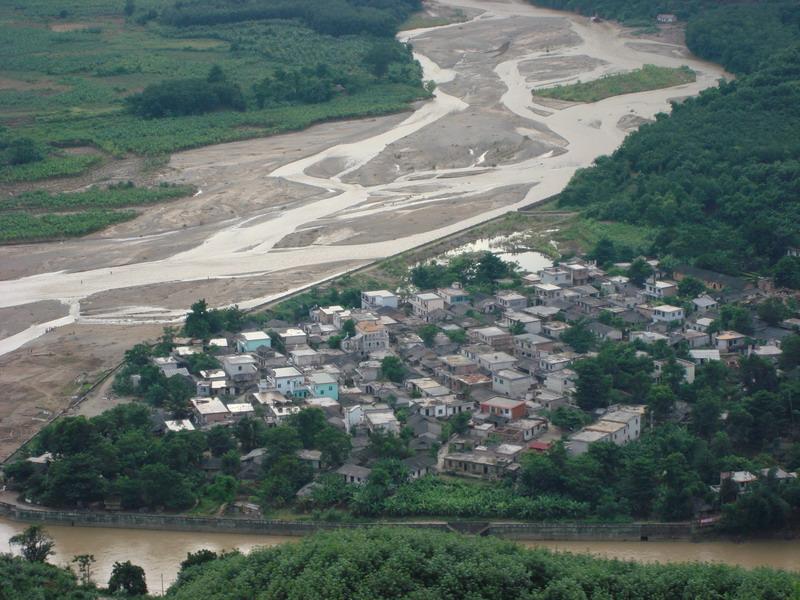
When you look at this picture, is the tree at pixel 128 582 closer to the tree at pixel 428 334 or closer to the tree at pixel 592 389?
the tree at pixel 592 389

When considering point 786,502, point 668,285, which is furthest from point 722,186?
point 786,502

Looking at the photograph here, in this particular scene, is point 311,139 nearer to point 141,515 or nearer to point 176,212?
point 176,212

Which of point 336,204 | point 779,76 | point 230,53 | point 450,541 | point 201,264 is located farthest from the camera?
point 230,53

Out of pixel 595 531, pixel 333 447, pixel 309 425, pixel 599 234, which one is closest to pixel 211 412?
pixel 309 425

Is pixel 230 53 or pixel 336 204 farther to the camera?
pixel 230 53

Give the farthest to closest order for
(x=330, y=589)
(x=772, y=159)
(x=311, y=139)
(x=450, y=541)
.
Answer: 1. (x=311, y=139)
2. (x=772, y=159)
3. (x=450, y=541)
4. (x=330, y=589)

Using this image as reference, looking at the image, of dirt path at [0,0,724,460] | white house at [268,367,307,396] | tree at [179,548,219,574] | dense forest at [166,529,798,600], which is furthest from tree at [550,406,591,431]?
dirt path at [0,0,724,460]

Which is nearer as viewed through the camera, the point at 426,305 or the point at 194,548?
the point at 194,548

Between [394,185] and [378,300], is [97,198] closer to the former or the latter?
[394,185]

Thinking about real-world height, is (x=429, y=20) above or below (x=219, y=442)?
above
